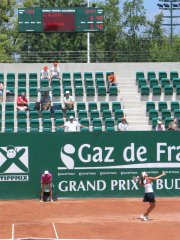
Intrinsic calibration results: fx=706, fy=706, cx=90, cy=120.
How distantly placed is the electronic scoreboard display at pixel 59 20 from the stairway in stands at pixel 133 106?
449cm

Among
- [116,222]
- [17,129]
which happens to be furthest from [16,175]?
[116,222]

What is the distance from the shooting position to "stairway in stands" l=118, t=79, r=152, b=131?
36.1 metres

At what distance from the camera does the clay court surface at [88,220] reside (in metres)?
21.0

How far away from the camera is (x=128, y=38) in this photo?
76375 millimetres

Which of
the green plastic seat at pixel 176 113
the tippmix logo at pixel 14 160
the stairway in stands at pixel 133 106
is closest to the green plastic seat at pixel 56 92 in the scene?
the stairway in stands at pixel 133 106

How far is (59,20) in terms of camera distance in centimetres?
Result: 4256

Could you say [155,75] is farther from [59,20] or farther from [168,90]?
[59,20]

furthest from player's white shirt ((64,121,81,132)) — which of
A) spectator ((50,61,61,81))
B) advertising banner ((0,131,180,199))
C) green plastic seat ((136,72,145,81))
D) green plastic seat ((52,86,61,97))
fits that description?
green plastic seat ((136,72,145,81))

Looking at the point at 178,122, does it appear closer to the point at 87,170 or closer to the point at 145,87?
the point at 145,87

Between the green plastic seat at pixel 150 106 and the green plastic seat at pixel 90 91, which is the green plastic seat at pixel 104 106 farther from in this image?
the green plastic seat at pixel 150 106

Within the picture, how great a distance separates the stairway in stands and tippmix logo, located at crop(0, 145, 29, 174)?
7581 mm

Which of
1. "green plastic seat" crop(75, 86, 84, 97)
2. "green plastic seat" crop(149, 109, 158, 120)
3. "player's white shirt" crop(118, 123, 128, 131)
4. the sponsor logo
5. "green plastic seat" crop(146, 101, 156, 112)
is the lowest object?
the sponsor logo

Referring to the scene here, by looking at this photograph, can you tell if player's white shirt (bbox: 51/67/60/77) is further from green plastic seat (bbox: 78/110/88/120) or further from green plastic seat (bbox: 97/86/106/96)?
green plastic seat (bbox: 78/110/88/120)

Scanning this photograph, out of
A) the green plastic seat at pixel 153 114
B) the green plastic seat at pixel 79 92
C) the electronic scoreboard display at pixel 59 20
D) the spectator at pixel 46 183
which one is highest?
the electronic scoreboard display at pixel 59 20
